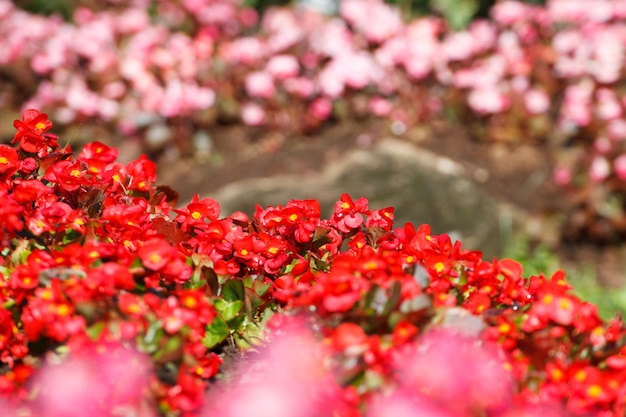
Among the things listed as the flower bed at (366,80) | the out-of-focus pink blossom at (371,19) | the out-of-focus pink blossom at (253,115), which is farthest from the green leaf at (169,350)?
the out-of-focus pink blossom at (371,19)

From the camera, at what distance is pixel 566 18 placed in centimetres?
546

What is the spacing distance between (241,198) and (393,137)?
4.66 ft

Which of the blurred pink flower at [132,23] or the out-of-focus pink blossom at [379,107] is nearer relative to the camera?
the out-of-focus pink blossom at [379,107]

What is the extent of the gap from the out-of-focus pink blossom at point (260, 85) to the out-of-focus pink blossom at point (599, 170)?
2.01 meters

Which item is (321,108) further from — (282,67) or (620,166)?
(620,166)

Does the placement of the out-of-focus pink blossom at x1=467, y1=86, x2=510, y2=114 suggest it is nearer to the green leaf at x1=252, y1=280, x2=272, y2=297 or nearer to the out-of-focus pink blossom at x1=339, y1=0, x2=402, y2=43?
the out-of-focus pink blossom at x1=339, y1=0, x2=402, y2=43

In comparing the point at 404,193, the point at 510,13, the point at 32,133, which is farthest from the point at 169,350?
the point at 510,13

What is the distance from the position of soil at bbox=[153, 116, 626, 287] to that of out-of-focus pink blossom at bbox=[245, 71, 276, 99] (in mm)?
233

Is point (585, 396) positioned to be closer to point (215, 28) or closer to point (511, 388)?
point (511, 388)

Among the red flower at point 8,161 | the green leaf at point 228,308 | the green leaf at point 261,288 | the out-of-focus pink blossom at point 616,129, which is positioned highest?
the red flower at point 8,161

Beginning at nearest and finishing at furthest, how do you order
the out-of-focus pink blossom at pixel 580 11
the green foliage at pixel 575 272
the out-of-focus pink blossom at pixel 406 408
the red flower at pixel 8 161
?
the out-of-focus pink blossom at pixel 406 408
the red flower at pixel 8 161
the green foliage at pixel 575 272
the out-of-focus pink blossom at pixel 580 11

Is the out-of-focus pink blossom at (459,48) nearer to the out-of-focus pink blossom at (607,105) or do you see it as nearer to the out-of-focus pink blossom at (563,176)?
the out-of-focus pink blossom at (607,105)

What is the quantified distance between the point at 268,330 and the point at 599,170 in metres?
3.39

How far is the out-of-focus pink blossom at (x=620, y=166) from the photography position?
4387 mm
